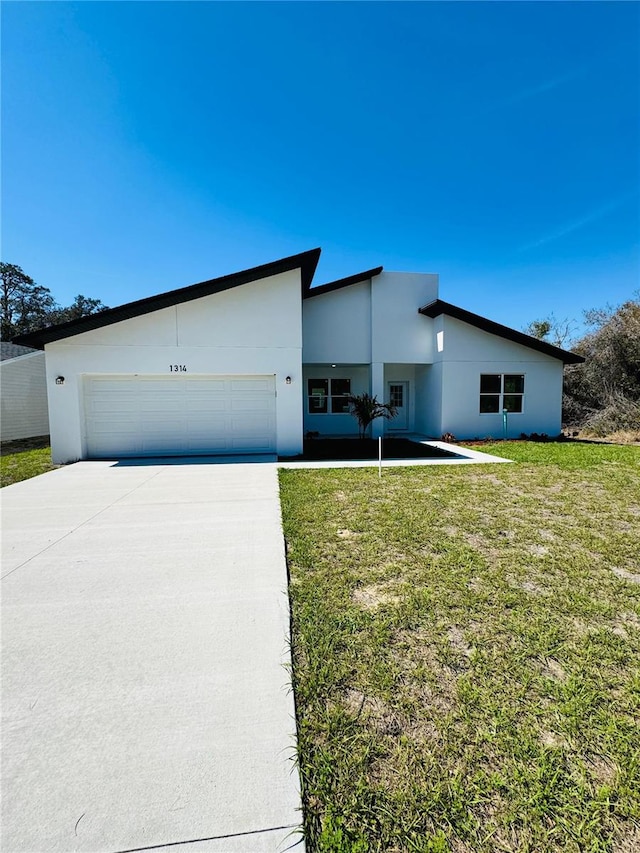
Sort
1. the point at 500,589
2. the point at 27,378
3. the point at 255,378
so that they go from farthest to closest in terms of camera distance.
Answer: the point at 27,378 < the point at 255,378 < the point at 500,589

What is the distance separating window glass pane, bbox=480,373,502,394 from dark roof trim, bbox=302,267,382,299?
5.93 metres

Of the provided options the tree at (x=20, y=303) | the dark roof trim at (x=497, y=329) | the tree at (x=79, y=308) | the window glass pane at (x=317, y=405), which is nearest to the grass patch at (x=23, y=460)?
the window glass pane at (x=317, y=405)

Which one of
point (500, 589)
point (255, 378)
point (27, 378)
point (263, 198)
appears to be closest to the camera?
point (500, 589)

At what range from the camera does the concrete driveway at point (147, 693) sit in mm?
1422

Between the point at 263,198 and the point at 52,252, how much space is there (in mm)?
8365

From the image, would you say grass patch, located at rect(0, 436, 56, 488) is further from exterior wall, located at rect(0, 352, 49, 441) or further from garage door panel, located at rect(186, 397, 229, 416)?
garage door panel, located at rect(186, 397, 229, 416)

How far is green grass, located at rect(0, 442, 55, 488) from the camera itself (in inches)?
322

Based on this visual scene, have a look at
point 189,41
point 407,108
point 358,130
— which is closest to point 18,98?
point 189,41

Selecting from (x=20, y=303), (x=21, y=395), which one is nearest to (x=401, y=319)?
(x=21, y=395)

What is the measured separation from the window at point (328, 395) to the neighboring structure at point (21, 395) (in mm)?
12762

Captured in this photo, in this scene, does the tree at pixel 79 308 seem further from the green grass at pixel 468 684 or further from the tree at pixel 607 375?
the tree at pixel 607 375

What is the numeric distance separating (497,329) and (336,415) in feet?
23.2

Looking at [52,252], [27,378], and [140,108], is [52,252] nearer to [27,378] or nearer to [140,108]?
[27,378]

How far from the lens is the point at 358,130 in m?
11.0
